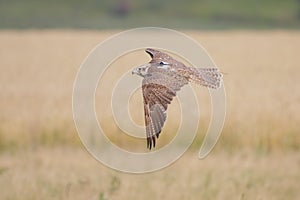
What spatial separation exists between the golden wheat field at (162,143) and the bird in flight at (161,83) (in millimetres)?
1184

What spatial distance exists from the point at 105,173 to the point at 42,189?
123cm

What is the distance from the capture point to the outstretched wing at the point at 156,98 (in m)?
6.61

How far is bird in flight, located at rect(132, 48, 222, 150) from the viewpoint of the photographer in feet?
21.7

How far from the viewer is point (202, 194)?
7770 mm

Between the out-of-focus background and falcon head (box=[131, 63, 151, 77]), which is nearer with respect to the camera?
falcon head (box=[131, 63, 151, 77])

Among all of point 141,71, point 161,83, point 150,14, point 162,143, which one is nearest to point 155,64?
point 141,71

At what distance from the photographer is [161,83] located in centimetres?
676

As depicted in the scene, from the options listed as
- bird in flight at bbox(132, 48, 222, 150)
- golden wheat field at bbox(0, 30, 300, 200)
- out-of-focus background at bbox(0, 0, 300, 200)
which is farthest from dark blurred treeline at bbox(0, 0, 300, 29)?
bird in flight at bbox(132, 48, 222, 150)

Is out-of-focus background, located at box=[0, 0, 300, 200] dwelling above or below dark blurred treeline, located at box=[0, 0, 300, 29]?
below

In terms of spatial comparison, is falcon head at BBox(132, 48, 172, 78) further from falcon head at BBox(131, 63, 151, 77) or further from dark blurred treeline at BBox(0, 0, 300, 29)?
dark blurred treeline at BBox(0, 0, 300, 29)

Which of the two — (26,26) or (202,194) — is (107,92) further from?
(26,26)

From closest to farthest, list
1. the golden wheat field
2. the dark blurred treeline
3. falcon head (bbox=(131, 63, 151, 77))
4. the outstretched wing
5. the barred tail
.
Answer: the outstretched wing
falcon head (bbox=(131, 63, 151, 77))
the barred tail
the golden wheat field
the dark blurred treeline

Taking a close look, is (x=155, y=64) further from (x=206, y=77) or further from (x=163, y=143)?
(x=163, y=143)

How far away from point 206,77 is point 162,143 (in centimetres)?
378
